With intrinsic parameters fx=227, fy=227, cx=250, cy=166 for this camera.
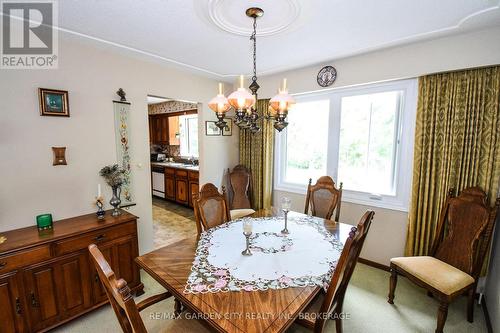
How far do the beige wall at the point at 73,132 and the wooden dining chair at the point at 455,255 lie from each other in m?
2.97

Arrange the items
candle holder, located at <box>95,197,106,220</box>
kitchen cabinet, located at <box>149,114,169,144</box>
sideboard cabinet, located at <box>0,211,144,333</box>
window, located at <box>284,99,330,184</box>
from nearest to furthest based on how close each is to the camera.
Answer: sideboard cabinet, located at <box>0,211,144,333</box>, candle holder, located at <box>95,197,106,220</box>, window, located at <box>284,99,330,184</box>, kitchen cabinet, located at <box>149,114,169,144</box>

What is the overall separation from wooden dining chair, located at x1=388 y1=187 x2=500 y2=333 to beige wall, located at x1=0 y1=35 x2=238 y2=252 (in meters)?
2.97

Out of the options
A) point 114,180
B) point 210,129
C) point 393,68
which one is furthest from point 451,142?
point 114,180

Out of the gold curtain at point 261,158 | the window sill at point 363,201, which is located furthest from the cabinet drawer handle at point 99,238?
the window sill at point 363,201

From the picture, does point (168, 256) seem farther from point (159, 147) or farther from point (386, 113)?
point (159, 147)

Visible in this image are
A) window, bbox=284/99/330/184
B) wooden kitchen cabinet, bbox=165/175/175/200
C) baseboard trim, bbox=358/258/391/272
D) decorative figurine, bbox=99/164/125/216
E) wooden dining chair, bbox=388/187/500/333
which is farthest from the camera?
wooden kitchen cabinet, bbox=165/175/175/200

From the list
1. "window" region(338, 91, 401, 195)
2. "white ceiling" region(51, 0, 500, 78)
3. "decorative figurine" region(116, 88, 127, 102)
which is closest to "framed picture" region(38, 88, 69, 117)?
"decorative figurine" region(116, 88, 127, 102)

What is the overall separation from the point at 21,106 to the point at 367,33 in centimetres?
314

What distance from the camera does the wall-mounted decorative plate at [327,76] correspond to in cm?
285

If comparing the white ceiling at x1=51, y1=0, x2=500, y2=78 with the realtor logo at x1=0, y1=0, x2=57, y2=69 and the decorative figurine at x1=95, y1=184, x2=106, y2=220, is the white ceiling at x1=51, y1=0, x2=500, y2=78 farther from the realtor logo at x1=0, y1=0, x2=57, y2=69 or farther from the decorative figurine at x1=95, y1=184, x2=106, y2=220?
the decorative figurine at x1=95, y1=184, x2=106, y2=220

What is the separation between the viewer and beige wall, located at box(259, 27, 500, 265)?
2.04 m

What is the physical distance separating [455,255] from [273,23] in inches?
104

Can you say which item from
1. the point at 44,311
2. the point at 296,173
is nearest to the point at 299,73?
the point at 296,173

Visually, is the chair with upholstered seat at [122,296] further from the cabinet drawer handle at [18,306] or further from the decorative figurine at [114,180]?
the decorative figurine at [114,180]
